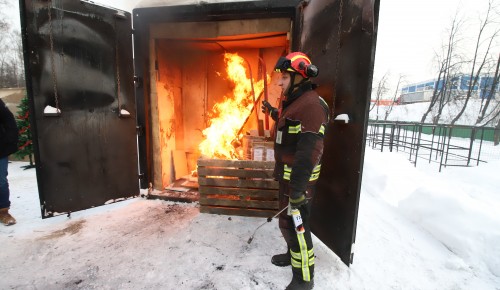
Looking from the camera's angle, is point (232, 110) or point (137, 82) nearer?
point (137, 82)

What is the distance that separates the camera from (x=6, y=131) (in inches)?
145

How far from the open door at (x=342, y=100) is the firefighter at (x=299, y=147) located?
1.45 feet

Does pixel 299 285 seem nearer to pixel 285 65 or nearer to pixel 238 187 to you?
pixel 238 187

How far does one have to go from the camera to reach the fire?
632 centimetres

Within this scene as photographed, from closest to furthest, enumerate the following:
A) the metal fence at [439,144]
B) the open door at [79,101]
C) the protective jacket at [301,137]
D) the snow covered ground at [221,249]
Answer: the protective jacket at [301,137]
the snow covered ground at [221,249]
the open door at [79,101]
the metal fence at [439,144]

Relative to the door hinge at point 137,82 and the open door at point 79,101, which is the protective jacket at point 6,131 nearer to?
the open door at point 79,101

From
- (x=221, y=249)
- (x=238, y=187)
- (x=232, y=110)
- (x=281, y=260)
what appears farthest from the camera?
(x=232, y=110)

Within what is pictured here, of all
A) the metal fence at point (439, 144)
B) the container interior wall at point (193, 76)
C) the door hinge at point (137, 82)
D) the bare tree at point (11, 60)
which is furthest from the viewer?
the bare tree at point (11, 60)

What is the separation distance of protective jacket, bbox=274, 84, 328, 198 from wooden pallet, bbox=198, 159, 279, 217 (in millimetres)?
1544

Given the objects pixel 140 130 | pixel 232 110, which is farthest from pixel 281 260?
pixel 232 110

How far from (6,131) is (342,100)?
507cm

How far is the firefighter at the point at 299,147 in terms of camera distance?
2293 millimetres

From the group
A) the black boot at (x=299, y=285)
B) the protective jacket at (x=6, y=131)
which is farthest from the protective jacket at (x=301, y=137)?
the protective jacket at (x=6, y=131)

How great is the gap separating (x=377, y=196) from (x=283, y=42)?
175 inches
